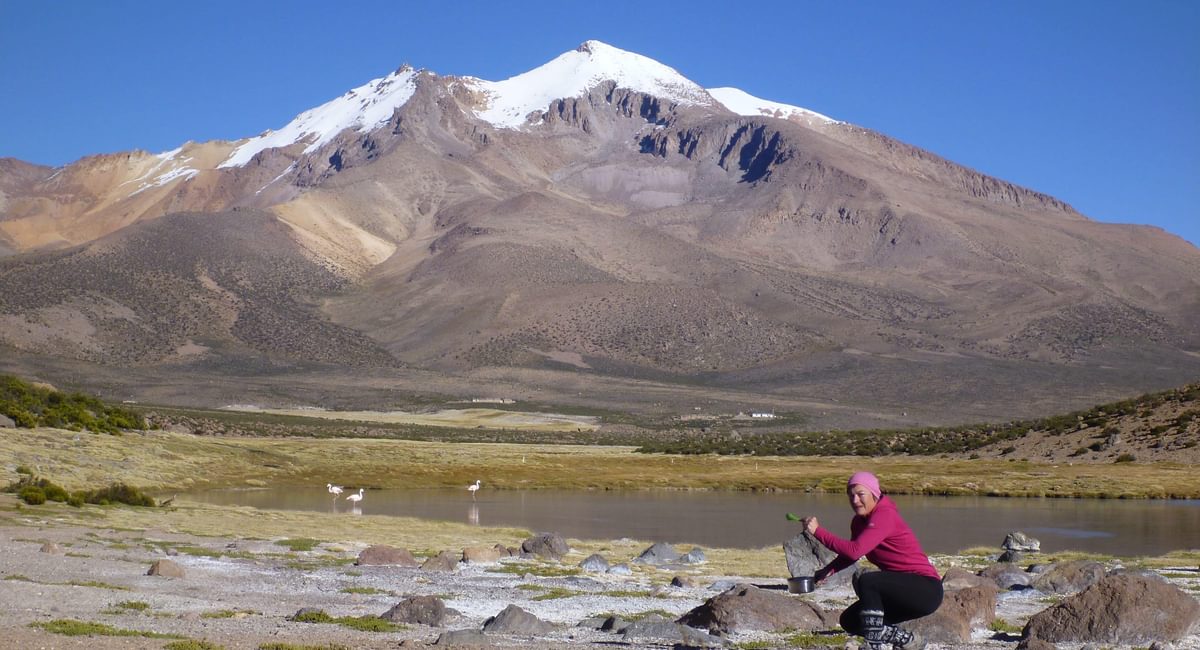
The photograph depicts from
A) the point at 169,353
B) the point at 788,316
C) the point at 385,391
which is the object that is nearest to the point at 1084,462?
the point at 385,391

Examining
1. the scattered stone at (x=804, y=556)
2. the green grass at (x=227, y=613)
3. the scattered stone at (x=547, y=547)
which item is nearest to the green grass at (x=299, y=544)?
the scattered stone at (x=547, y=547)

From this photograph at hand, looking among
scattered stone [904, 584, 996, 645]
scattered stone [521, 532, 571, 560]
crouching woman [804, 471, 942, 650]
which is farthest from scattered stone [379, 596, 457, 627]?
scattered stone [521, 532, 571, 560]

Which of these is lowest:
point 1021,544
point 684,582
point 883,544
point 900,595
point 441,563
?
point 1021,544

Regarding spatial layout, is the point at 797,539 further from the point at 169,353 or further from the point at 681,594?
the point at 169,353

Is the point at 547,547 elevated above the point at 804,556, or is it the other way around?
the point at 804,556

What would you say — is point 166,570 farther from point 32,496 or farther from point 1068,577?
point 1068,577

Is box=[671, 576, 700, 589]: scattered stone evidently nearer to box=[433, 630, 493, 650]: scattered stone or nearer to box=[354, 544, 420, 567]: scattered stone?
box=[354, 544, 420, 567]: scattered stone

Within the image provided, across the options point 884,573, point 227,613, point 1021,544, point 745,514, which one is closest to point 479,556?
point 227,613

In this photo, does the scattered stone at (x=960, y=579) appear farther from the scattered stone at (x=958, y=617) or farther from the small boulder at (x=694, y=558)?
the small boulder at (x=694, y=558)

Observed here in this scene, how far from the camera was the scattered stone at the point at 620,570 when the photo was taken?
23219 mm

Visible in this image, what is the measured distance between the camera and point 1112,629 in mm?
14883

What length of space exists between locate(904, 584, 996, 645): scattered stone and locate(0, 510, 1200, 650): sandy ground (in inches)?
11.3

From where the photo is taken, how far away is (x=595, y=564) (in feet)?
77.8

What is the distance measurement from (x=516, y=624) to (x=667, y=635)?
5.73ft
